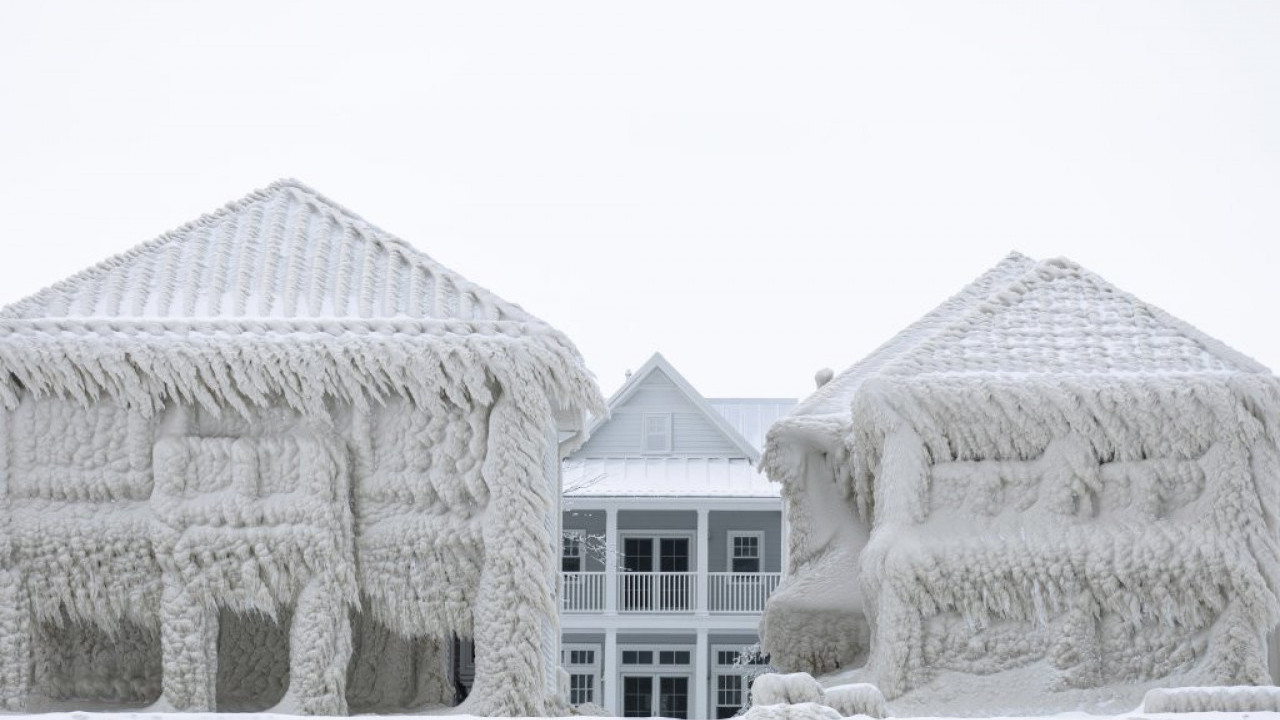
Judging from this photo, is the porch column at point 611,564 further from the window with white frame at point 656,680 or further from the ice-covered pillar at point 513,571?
the ice-covered pillar at point 513,571

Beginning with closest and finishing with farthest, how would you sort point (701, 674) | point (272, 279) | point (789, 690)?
point (789, 690), point (272, 279), point (701, 674)

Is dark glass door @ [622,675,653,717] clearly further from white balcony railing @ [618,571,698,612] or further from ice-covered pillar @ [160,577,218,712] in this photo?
ice-covered pillar @ [160,577,218,712]

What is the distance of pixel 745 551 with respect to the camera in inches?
1163

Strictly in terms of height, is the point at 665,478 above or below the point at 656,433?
below

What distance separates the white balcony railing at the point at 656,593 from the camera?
28062 mm

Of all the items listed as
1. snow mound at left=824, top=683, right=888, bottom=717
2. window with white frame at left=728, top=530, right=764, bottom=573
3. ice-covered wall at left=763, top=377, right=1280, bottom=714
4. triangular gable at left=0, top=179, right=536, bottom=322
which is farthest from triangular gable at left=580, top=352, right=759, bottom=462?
snow mound at left=824, top=683, right=888, bottom=717

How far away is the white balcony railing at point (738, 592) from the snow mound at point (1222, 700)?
1801 cm

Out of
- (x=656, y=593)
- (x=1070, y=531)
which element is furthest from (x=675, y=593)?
(x=1070, y=531)

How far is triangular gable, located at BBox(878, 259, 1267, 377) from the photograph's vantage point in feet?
44.7

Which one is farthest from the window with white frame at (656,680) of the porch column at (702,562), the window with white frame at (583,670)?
the porch column at (702,562)

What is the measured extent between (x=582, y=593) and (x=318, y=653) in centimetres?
1590

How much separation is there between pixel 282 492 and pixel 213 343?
112 cm

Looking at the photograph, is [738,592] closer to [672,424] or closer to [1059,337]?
[672,424]

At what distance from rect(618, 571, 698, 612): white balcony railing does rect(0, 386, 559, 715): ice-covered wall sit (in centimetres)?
1532
